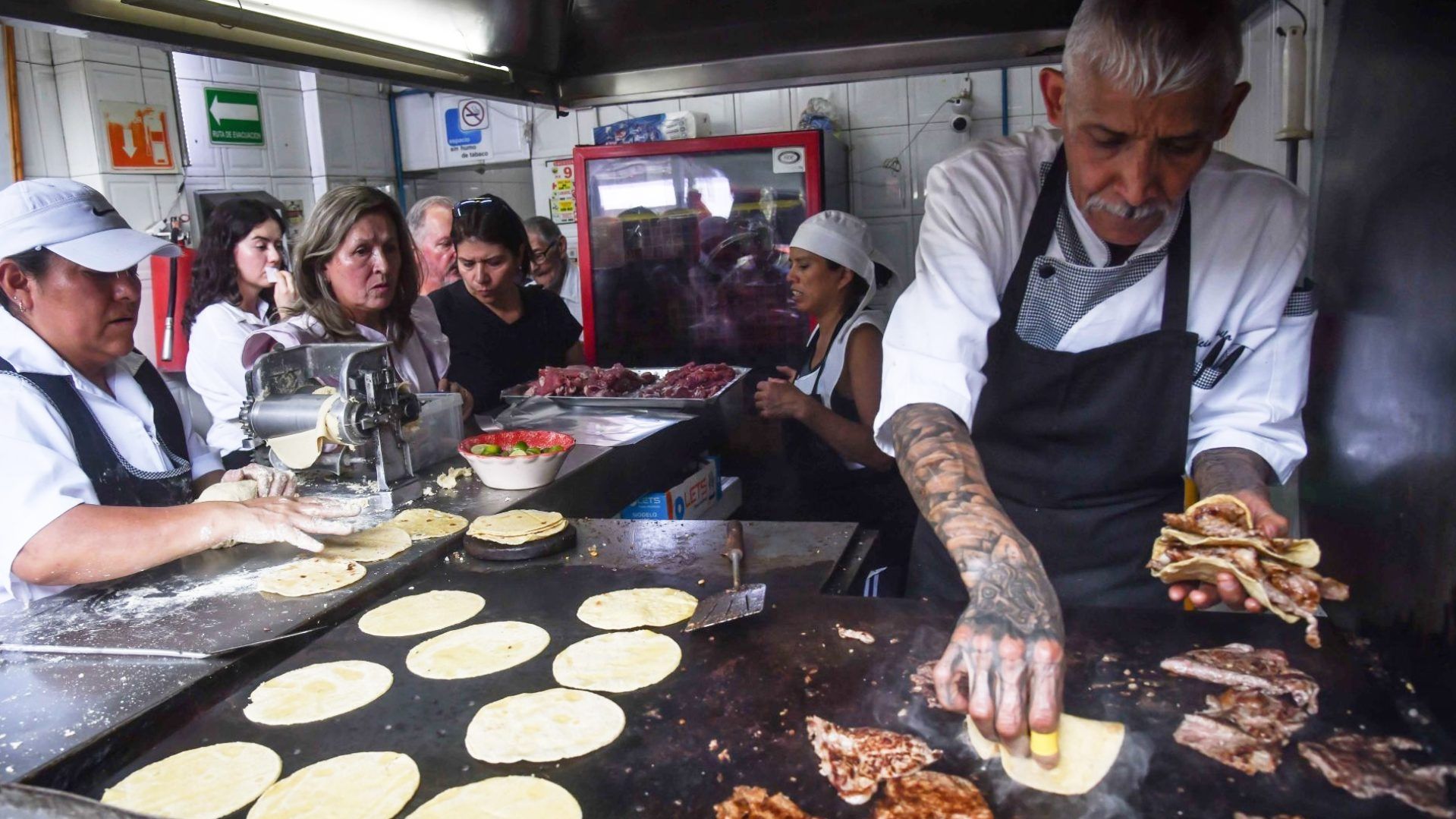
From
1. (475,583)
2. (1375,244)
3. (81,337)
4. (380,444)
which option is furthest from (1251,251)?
(81,337)

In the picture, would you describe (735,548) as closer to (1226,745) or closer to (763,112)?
(1226,745)

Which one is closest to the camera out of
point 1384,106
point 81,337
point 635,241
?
point 1384,106

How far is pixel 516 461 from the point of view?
2607 millimetres

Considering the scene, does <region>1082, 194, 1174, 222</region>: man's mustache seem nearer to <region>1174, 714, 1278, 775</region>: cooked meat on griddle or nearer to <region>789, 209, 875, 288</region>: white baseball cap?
<region>1174, 714, 1278, 775</region>: cooked meat on griddle

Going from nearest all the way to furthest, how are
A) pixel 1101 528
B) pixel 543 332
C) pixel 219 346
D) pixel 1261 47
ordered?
pixel 1101 528 < pixel 1261 47 < pixel 219 346 < pixel 543 332

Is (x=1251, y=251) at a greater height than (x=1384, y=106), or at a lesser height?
lesser

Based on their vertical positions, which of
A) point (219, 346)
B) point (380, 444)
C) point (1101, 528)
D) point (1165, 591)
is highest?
point (219, 346)

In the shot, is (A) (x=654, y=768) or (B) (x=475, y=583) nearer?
(A) (x=654, y=768)

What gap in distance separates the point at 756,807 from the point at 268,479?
1.80 meters

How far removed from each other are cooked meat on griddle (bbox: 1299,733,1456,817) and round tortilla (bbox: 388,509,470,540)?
183cm

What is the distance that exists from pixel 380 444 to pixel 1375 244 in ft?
8.04

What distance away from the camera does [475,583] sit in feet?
6.75

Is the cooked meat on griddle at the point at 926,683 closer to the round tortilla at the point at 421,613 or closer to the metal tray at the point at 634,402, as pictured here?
the round tortilla at the point at 421,613

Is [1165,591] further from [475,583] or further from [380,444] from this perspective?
[380,444]
